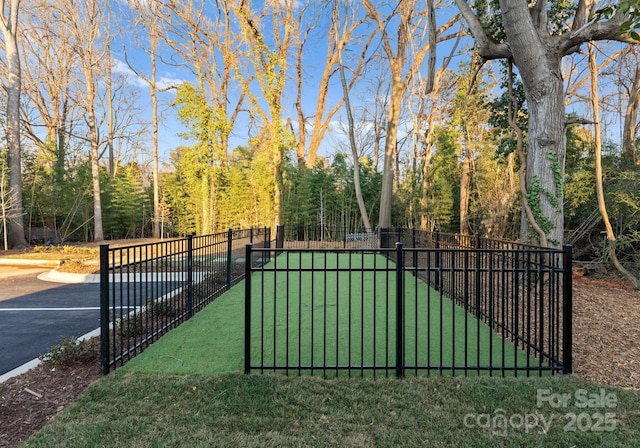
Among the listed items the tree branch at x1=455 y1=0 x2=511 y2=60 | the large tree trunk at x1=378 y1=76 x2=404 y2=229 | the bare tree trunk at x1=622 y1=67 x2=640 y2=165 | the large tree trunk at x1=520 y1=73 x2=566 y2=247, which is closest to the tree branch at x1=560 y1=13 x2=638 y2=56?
the large tree trunk at x1=520 y1=73 x2=566 y2=247

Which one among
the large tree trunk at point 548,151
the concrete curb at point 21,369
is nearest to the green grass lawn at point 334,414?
the concrete curb at point 21,369

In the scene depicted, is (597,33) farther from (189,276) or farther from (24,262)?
(24,262)

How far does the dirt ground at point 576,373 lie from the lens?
89.5 inches

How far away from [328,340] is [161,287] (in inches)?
111

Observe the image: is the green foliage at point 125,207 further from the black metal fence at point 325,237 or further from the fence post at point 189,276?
the fence post at point 189,276

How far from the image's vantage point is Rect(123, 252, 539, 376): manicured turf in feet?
9.50

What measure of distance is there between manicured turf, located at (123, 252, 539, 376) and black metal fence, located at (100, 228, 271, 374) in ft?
0.59

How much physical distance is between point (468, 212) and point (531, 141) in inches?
287

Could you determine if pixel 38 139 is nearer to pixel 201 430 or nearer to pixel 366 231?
pixel 366 231

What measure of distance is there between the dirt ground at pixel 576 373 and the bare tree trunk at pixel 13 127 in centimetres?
1265

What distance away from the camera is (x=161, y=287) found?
5.21 metres

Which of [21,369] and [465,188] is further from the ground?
[465,188]

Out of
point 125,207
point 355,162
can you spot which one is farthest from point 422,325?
point 125,207

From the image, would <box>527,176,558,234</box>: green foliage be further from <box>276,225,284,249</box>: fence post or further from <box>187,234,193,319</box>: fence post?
<box>276,225,284,249</box>: fence post
